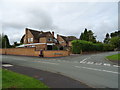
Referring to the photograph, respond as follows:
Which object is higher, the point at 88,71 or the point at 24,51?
the point at 24,51

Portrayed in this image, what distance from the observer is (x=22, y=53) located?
28.3 m

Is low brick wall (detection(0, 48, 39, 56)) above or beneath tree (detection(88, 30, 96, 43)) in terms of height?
beneath

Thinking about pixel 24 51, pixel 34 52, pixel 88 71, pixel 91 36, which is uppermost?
pixel 91 36

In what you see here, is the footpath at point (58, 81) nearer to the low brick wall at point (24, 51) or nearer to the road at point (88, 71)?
the road at point (88, 71)

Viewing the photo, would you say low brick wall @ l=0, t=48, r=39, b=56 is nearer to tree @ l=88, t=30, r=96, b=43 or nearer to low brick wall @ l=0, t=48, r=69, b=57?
low brick wall @ l=0, t=48, r=69, b=57

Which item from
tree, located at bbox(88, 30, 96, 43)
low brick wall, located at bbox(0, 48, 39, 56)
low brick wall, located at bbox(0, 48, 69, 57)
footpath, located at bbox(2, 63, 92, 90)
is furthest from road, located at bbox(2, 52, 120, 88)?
tree, located at bbox(88, 30, 96, 43)

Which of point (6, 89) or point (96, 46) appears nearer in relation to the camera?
point (6, 89)

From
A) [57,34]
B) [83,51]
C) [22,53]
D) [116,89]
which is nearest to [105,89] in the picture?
[116,89]

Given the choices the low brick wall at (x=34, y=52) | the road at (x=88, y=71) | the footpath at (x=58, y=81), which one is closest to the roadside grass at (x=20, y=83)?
the footpath at (x=58, y=81)

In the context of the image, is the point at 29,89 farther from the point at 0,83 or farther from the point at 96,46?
the point at 96,46

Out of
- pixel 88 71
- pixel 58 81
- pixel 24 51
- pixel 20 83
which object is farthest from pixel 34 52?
pixel 20 83

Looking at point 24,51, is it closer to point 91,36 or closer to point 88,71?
point 88,71

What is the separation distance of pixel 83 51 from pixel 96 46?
1202 cm

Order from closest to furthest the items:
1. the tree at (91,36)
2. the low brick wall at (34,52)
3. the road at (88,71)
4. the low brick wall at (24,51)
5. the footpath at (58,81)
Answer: the footpath at (58,81) → the road at (88,71) → the low brick wall at (34,52) → the low brick wall at (24,51) → the tree at (91,36)
